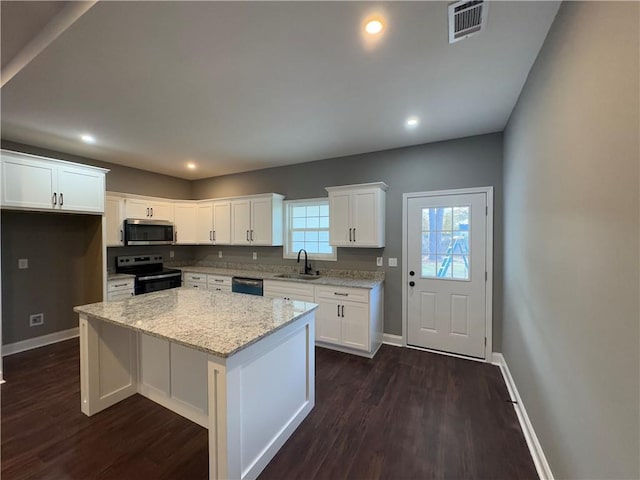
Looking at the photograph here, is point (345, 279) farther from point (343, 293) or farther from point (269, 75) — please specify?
point (269, 75)

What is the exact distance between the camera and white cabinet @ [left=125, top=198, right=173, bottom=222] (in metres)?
4.26

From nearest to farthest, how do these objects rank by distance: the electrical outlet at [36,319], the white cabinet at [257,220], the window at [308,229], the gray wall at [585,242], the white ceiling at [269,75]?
the gray wall at [585,242] → the white ceiling at [269,75] → the electrical outlet at [36,319] → the window at [308,229] → the white cabinet at [257,220]

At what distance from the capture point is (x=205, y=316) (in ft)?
6.31

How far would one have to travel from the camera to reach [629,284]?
2.92 feet

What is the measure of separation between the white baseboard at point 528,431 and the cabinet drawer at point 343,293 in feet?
5.21

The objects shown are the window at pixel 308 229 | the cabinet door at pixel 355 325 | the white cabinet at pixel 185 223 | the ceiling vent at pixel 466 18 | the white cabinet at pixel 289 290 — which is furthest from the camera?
the white cabinet at pixel 185 223

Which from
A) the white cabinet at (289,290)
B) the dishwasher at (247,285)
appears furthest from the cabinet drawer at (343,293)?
the dishwasher at (247,285)

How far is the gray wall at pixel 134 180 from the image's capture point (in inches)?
145

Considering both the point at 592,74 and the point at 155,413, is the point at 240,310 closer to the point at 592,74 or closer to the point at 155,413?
the point at 155,413

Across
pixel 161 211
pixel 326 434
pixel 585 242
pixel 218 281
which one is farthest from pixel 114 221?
pixel 585 242

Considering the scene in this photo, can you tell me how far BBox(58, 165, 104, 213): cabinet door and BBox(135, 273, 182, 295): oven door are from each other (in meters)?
1.17

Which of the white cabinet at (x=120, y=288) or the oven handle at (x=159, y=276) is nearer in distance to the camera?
the white cabinet at (x=120, y=288)

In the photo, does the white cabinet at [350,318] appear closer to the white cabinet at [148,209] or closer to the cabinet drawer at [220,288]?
the cabinet drawer at [220,288]

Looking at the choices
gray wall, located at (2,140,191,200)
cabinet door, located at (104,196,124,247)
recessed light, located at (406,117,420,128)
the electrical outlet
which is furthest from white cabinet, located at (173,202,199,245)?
recessed light, located at (406,117,420,128)
